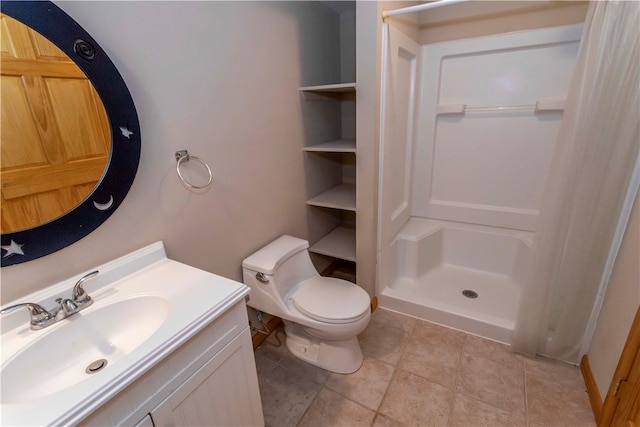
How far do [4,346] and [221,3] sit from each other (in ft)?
4.90

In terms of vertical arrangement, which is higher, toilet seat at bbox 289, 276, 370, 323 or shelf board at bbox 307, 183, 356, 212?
Answer: shelf board at bbox 307, 183, 356, 212

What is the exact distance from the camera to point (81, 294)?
38.8 inches

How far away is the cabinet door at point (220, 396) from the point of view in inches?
35.1

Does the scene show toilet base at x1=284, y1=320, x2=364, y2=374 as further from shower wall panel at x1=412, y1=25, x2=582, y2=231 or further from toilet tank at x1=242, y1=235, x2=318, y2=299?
shower wall panel at x1=412, y1=25, x2=582, y2=231

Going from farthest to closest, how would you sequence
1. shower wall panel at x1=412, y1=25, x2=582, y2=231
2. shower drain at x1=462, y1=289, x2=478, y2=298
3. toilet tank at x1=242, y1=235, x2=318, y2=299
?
1. shower drain at x1=462, y1=289, x2=478, y2=298
2. shower wall panel at x1=412, y1=25, x2=582, y2=231
3. toilet tank at x1=242, y1=235, x2=318, y2=299

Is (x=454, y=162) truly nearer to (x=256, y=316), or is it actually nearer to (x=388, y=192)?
(x=388, y=192)

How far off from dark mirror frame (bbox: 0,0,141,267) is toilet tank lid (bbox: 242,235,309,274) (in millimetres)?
744

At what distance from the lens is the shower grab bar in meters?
1.93

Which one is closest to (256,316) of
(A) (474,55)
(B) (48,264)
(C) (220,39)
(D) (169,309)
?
(D) (169,309)

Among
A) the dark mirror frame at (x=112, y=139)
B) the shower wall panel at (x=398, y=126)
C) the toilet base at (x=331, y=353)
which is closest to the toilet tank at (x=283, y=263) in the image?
the toilet base at (x=331, y=353)

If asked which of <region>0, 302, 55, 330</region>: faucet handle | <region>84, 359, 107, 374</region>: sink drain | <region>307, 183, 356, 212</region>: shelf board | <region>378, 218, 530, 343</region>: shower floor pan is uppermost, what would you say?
<region>0, 302, 55, 330</region>: faucet handle

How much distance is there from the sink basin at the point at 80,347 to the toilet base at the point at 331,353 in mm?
1007

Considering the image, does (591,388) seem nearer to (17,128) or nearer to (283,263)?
(283,263)

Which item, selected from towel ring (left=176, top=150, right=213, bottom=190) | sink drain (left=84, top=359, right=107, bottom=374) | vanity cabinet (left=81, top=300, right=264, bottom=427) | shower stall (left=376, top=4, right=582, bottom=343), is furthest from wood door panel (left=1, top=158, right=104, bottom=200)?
shower stall (left=376, top=4, right=582, bottom=343)
